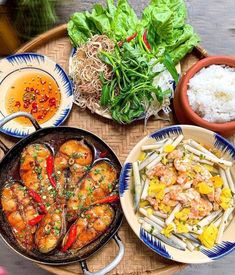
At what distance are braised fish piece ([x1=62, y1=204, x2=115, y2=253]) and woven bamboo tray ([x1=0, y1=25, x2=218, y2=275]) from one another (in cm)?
14

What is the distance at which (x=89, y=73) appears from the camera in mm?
2162

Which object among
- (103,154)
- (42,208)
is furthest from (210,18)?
(42,208)

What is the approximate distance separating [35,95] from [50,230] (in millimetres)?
727

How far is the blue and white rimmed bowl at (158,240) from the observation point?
1.94 meters

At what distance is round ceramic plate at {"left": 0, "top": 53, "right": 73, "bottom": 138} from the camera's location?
7.14ft

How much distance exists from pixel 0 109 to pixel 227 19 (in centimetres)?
177

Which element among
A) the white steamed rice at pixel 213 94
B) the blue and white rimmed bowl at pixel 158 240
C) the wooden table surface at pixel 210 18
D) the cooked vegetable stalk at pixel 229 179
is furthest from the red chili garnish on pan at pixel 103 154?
the wooden table surface at pixel 210 18

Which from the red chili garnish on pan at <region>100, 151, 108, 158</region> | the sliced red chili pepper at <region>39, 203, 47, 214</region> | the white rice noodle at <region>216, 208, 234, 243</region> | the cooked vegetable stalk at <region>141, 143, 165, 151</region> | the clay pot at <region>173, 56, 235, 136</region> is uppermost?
the clay pot at <region>173, 56, 235, 136</region>

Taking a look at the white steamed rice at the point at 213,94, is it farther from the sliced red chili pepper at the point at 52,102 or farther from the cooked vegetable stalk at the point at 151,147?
the sliced red chili pepper at the point at 52,102

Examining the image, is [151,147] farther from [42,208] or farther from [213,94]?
[42,208]

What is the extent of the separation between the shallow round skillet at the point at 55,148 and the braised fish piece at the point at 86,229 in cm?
2

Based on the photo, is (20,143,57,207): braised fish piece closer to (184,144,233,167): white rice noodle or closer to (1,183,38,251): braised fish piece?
(1,183,38,251): braised fish piece

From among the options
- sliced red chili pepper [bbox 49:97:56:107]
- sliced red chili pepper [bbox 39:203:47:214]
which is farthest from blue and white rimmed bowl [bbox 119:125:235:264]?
sliced red chili pepper [bbox 49:97:56:107]

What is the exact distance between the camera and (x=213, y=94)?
2045 mm
